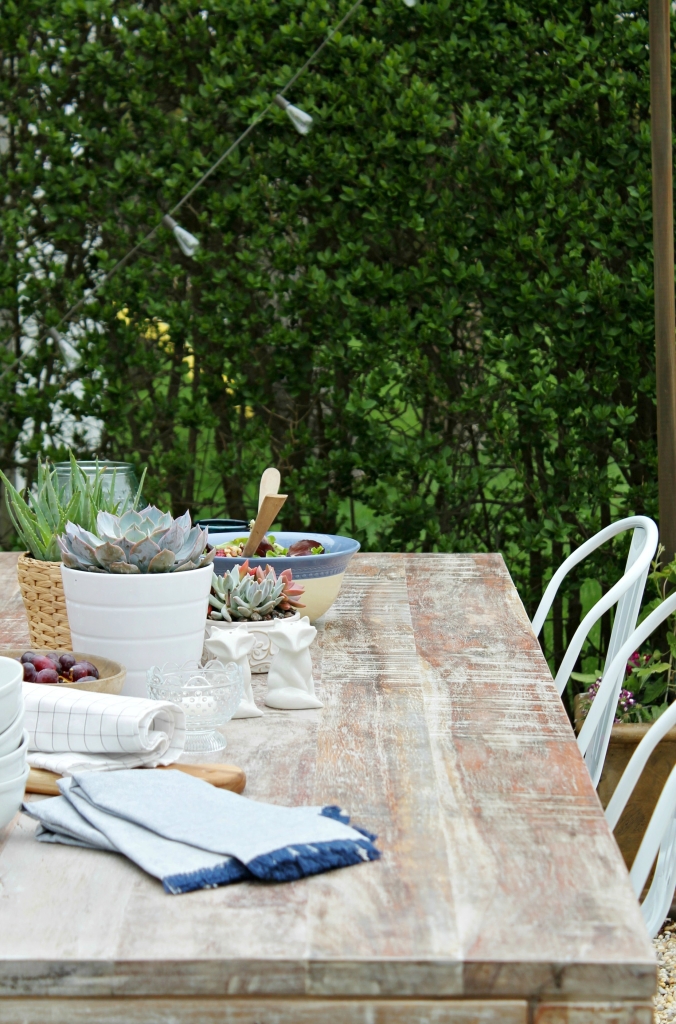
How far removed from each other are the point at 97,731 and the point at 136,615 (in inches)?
9.0

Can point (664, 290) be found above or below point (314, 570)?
above

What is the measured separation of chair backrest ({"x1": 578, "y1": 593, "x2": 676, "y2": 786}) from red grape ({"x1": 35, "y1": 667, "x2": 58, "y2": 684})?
668mm

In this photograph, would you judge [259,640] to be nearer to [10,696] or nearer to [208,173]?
[10,696]

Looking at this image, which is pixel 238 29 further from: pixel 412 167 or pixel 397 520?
pixel 397 520

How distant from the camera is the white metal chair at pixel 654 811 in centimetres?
123

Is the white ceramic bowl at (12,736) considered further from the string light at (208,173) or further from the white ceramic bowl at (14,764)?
the string light at (208,173)

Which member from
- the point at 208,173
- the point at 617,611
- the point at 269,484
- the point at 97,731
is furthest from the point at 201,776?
the point at 208,173

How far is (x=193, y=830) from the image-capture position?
35.5 inches

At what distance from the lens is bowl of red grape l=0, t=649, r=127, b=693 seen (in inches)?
46.2

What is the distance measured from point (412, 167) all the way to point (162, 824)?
93.5 inches

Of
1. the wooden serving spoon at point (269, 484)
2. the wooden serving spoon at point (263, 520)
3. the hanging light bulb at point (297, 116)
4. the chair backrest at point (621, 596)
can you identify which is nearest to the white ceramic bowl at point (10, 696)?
the wooden serving spoon at point (263, 520)

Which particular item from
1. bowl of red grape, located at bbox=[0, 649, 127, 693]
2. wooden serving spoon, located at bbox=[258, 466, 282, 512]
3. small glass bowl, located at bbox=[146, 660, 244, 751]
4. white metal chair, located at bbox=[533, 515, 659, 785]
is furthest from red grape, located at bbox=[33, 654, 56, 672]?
white metal chair, located at bbox=[533, 515, 659, 785]

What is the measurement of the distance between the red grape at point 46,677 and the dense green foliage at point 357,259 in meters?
1.93

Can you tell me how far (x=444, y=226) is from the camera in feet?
9.77
